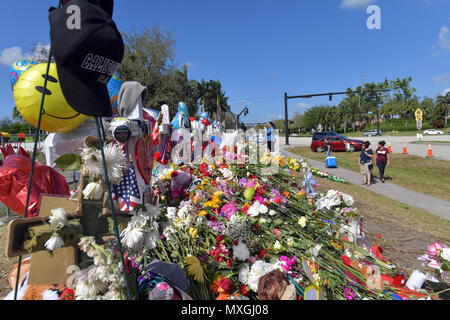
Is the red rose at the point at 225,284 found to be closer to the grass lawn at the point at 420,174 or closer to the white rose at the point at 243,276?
the white rose at the point at 243,276

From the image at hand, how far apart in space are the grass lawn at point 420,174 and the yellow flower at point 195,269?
8317 mm

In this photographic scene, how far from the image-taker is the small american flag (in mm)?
2137

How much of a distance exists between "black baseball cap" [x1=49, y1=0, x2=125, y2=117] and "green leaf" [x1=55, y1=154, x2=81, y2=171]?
8.2 inches

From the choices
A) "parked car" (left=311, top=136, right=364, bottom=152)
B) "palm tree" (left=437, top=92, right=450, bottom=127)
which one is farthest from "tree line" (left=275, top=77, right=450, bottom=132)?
"parked car" (left=311, top=136, right=364, bottom=152)

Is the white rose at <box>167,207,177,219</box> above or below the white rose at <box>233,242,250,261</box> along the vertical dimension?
above

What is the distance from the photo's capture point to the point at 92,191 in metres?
1.17

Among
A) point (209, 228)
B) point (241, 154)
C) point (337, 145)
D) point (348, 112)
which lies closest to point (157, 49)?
point (337, 145)

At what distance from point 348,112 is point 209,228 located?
264 feet

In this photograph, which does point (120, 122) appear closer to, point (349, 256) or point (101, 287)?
point (101, 287)

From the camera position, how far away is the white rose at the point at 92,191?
116cm

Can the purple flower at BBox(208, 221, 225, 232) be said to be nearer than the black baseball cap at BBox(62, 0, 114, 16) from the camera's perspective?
No

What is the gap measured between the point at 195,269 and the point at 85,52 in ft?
4.05

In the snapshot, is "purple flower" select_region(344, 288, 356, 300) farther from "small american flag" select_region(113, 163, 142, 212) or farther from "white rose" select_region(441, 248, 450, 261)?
"small american flag" select_region(113, 163, 142, 212)

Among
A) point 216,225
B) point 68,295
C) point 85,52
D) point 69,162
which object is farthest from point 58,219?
point 216,225
